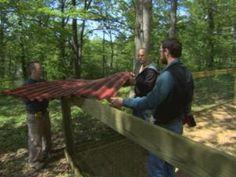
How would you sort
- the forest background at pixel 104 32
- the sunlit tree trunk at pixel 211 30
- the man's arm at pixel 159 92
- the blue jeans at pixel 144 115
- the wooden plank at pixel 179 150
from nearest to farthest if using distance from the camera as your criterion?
the wooden plank at pixel 179 150 → the man's arm at pixel 159 92 → the blue jeans at pixel 144 115 → the forest background at pixel 104 32 → the sunlit tree trunk at pixel 211 30

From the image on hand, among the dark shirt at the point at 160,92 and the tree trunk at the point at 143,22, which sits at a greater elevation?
the tree trunk at the point at 143,22

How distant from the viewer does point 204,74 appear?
9.12 m

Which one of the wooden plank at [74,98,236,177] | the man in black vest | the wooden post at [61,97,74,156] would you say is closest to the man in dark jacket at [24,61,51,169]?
the wooden post at [61,97,74,156]

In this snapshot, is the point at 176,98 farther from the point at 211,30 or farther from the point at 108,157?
the point at 211,30

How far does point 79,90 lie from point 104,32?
822 inches

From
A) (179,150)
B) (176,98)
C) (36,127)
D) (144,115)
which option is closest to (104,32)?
(36,127)

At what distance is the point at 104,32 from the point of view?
2417cm

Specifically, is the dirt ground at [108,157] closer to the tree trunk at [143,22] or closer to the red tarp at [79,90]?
the red tarp at [79,90]

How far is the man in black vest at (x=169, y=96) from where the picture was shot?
2.83m

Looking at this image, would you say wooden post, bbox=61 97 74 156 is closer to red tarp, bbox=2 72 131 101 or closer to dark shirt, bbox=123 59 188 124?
red tarp, bbox=2 72 131 101

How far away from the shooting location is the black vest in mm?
2900

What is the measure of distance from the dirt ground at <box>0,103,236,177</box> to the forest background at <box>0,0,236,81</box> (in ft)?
30.4

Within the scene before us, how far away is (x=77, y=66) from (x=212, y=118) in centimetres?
1618

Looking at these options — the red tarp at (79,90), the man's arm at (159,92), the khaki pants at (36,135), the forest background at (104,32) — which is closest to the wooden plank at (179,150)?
the man's arm at (159,92)
